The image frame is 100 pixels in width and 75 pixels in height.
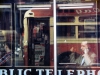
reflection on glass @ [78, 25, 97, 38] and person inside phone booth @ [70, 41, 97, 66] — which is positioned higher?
reflection on glass @ [78, 25, 97, 38]

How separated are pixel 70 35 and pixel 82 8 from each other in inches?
25.9

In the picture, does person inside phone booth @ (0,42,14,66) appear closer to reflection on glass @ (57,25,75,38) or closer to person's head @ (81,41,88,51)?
reflection on glass @ (57,25,75,38)

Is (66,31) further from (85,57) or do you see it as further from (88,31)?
(85,57)

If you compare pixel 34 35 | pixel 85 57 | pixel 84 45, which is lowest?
pixel 85 57

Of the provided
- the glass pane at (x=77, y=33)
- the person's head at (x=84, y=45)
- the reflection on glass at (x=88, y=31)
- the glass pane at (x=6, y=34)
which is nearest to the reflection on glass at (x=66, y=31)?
the glass pane at (x=77, y=33)

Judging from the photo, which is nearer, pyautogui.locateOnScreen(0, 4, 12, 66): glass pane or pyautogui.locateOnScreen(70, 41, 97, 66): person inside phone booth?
pyautogui.locateOnScreen(0, 4, 12, 66): glass pane

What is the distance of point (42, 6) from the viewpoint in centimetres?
730

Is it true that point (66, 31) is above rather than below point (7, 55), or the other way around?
above

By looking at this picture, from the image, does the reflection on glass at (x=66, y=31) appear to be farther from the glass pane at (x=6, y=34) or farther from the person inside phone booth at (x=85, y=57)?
the glass pane at (x=6, y=34)

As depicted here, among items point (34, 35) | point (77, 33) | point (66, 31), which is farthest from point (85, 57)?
point (34, 35)

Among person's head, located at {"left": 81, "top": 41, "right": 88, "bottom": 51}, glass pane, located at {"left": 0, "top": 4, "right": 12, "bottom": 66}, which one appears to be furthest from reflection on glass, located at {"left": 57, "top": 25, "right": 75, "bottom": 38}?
glass pane, located at {"left": 0, "top": 4, "right": 12, "bottom": 66}

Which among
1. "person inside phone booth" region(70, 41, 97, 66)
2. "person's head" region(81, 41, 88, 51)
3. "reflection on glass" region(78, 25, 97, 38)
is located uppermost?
"reflection on glass" region(78, 25, 97, 38)

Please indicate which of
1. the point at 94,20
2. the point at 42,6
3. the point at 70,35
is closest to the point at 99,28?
the point at 94,20

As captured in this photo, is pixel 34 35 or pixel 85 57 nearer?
pixel 34 35
